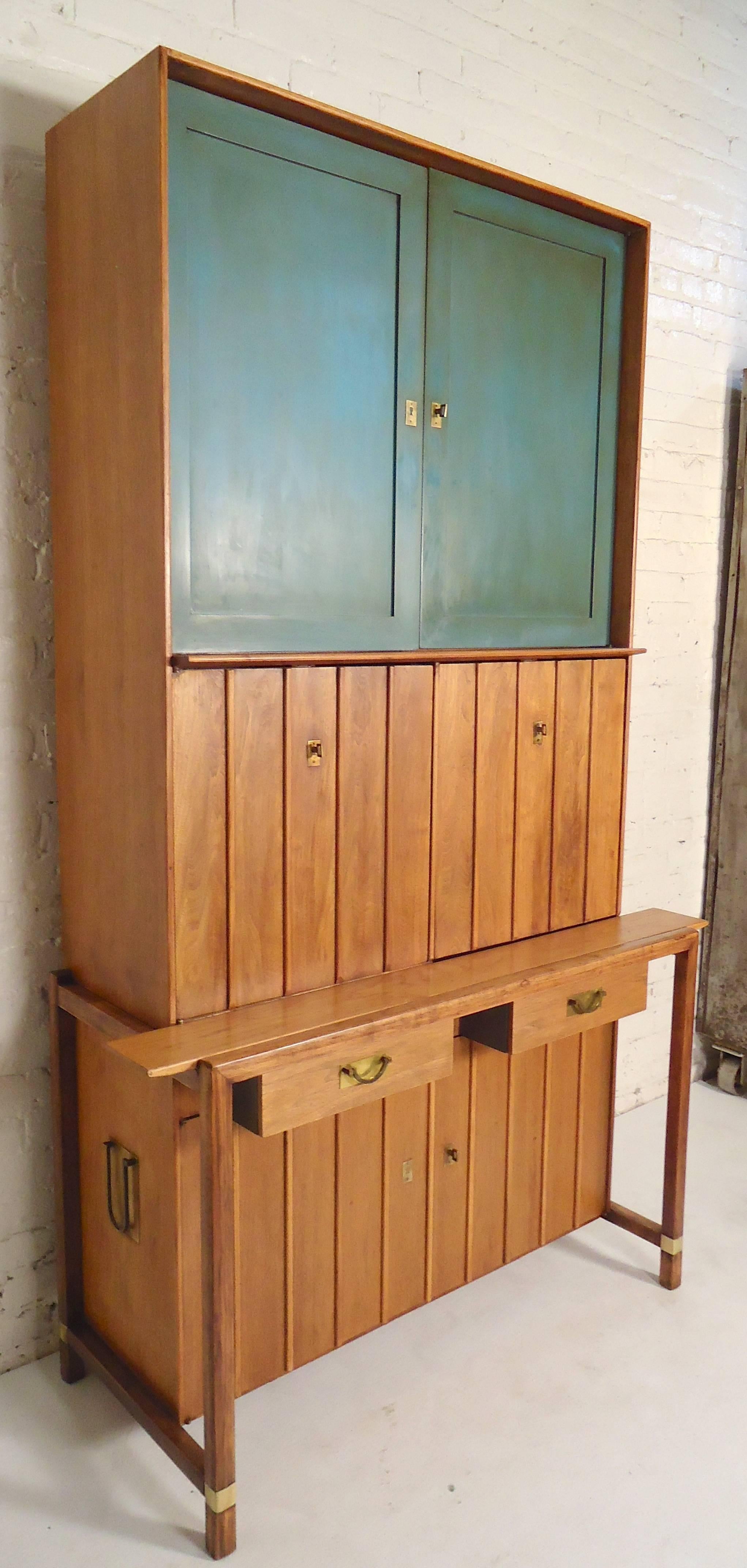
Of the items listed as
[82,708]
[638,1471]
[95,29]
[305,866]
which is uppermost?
[95,29]

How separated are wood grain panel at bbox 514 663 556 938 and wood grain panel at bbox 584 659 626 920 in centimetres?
15

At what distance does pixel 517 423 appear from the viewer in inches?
89.4

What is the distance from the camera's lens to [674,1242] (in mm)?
2508

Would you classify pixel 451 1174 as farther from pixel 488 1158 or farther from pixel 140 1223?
pixel 140 1223

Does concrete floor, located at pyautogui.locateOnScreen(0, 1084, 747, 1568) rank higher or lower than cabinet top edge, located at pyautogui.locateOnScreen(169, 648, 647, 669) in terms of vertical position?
lower

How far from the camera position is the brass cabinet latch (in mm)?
1986

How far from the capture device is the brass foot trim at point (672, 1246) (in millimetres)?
2508

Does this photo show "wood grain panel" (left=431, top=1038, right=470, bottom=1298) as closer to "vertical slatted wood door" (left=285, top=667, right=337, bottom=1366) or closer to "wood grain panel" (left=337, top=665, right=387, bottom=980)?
"vertical slatted wood door" (left=285, top=667, right=337, bottom=1366)

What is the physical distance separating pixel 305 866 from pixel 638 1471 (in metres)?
1.21

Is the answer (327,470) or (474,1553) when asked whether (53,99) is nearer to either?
(327,470)

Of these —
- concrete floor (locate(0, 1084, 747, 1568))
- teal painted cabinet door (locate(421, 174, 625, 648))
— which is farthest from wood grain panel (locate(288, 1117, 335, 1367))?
teal painted cabinet door (locate(421, 174, 625, 648))

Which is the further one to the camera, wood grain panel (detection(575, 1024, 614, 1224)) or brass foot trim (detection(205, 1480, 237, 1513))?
wood grain panel (detection(575, 1024, 614, 1224))

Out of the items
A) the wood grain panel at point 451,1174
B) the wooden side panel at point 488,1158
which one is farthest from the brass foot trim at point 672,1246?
the wood grain panel at point 451,1174

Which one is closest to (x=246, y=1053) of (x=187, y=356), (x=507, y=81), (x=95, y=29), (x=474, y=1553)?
(x=474, y=1553)
